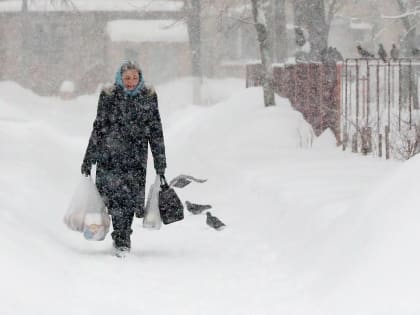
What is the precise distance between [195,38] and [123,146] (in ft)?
123

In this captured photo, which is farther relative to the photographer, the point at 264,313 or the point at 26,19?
the point at 26,19

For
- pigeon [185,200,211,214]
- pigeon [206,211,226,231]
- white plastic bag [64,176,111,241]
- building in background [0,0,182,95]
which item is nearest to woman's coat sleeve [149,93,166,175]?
white plastic bag [64,176,111,241]

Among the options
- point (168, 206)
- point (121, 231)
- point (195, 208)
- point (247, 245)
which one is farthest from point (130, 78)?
point (195, 208)

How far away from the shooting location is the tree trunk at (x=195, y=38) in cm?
4209

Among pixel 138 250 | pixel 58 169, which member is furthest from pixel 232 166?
pixel 138 250

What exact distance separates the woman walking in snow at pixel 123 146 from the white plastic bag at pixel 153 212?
104 millimetres

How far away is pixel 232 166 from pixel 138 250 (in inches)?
213

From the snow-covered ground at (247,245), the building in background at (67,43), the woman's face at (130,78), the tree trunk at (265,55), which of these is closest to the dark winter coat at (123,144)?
the woman's face at (130,78)

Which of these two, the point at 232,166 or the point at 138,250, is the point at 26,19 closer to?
the point at 232,166

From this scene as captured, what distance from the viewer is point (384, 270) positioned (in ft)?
17.9

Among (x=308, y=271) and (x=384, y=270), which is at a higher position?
(x=384, y=270)

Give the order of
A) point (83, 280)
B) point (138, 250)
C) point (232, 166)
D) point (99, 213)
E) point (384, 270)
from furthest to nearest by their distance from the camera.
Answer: point (232, 166) < point (138, 250) < point (99, 213) < point (83, 280) < point (384, 270)

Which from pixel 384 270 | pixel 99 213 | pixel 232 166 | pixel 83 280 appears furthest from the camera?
pixel 232 166

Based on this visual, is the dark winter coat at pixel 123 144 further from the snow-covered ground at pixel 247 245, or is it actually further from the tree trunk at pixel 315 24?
the tree trunk at pixel 315 24
